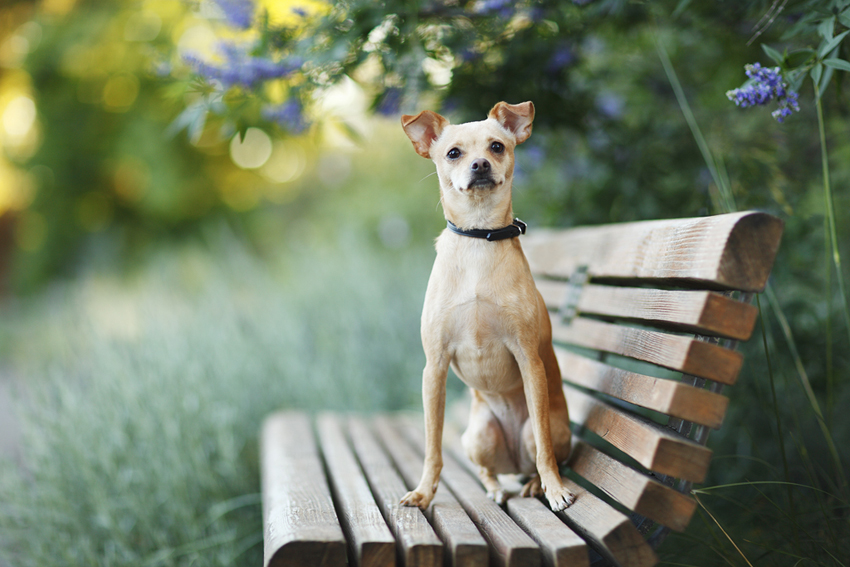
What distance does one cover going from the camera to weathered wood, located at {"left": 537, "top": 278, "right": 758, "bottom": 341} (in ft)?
4.30

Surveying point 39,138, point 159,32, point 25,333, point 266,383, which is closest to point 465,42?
point 266,383

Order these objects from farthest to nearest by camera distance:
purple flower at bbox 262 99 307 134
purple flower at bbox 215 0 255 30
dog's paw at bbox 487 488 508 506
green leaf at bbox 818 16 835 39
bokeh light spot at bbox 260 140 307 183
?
bokeh light spot at bbox 260 140 307 183 → purple flower at bbox 215 0 255 30 → purple flower at bbox 262 99 307 134 → dog's paw at bbox 487 488 508 506 → green leaf at bbox 818 16 835 39

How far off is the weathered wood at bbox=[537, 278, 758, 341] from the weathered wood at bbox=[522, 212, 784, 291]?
0.04 m

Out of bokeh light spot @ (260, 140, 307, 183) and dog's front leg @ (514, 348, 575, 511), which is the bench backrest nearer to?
dog's front leg @ (514, 348, 575, 511)

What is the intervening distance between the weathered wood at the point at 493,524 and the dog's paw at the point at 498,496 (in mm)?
17

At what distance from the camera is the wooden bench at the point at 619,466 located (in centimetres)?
130

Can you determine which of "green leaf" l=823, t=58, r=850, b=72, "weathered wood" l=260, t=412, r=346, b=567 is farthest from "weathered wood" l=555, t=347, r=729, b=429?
"green leaf" l=823, t=58, r=850, b=72

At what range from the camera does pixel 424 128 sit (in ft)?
5.34

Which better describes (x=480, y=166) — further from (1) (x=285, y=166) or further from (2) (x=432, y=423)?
(1) (x=285, y=166)

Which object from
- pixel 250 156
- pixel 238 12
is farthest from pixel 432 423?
pixel 250 156

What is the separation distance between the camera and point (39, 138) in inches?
335

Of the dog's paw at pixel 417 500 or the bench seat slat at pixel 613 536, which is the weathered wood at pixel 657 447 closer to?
the bench seat slat at pixel 613 536

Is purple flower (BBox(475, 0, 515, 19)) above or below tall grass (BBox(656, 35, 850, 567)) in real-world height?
above

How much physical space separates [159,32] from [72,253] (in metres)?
4.07
